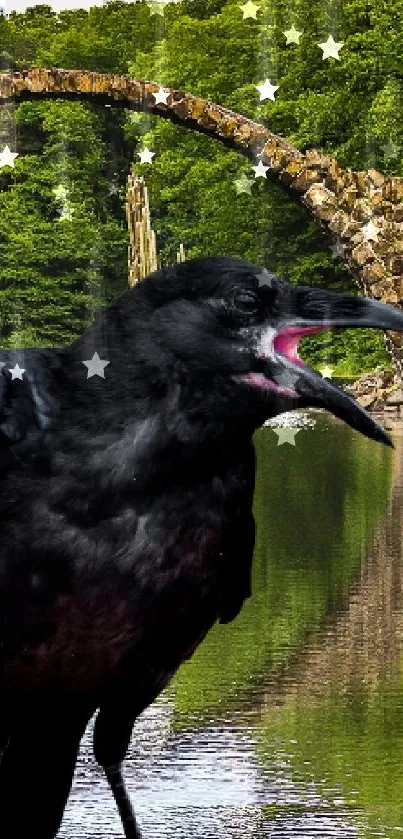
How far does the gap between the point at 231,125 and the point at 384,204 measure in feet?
7.58

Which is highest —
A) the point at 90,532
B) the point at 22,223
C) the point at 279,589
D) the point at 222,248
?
the point at 22,223

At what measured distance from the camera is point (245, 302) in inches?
155

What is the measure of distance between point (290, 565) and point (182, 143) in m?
41.1

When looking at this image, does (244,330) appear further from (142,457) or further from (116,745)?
(116,745)

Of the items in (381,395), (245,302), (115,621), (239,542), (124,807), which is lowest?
(124,807)

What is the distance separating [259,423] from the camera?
3.85 metres

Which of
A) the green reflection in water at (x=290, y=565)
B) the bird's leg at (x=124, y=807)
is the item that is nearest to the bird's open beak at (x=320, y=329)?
the bird's leg at (x=124, y=807)

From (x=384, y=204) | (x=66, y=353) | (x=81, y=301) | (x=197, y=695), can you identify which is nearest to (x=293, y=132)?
(x=81, y=301)

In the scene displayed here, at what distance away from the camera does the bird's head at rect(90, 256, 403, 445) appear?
3838mm

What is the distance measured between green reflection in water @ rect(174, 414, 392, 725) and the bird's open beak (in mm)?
3449

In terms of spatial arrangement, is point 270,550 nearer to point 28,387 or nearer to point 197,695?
point 197,695

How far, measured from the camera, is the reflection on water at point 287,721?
5.87m
